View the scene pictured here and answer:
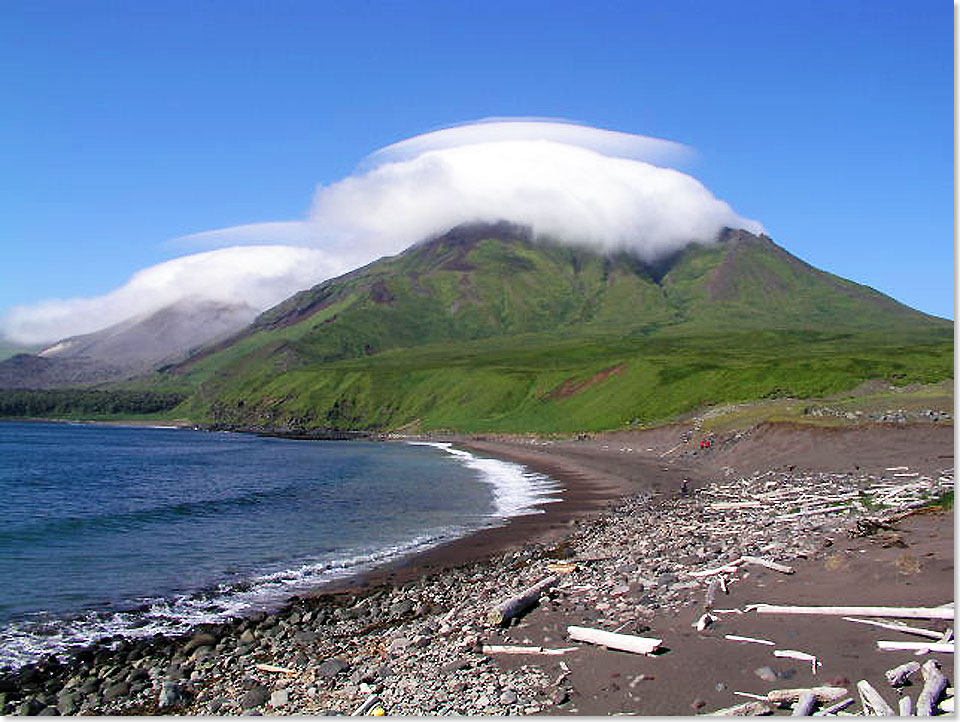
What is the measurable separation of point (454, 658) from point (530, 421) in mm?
130972

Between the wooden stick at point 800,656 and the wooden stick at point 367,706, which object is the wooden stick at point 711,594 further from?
A: the wooden stick at point 367,706

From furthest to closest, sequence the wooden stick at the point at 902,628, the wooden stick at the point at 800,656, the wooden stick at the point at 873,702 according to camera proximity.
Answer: the wooden stick at the point at 902,628, the wooden stick at the point at 800,656, the wooden stick at the point at 873,702

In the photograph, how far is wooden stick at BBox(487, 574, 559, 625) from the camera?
17859 mm

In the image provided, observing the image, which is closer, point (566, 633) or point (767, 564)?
point (566, 633)

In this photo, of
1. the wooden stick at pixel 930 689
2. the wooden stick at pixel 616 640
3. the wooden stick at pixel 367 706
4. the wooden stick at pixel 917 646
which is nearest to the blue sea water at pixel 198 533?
the wooden stick at pixel 367 706

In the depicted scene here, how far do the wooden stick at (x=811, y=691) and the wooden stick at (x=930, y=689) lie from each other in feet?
3.53

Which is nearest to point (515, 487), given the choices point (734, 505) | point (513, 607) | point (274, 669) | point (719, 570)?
point (734, 505)

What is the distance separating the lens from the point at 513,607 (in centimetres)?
1830

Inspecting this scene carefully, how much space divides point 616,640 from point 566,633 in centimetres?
183

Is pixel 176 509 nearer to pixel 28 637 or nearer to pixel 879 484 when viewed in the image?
pixel 28 637

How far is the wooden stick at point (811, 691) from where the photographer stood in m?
11.4

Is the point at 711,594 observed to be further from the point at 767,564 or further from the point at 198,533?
the point at 198,533

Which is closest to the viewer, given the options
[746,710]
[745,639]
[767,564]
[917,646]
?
[746,710]

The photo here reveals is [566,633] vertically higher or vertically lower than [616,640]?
lower
